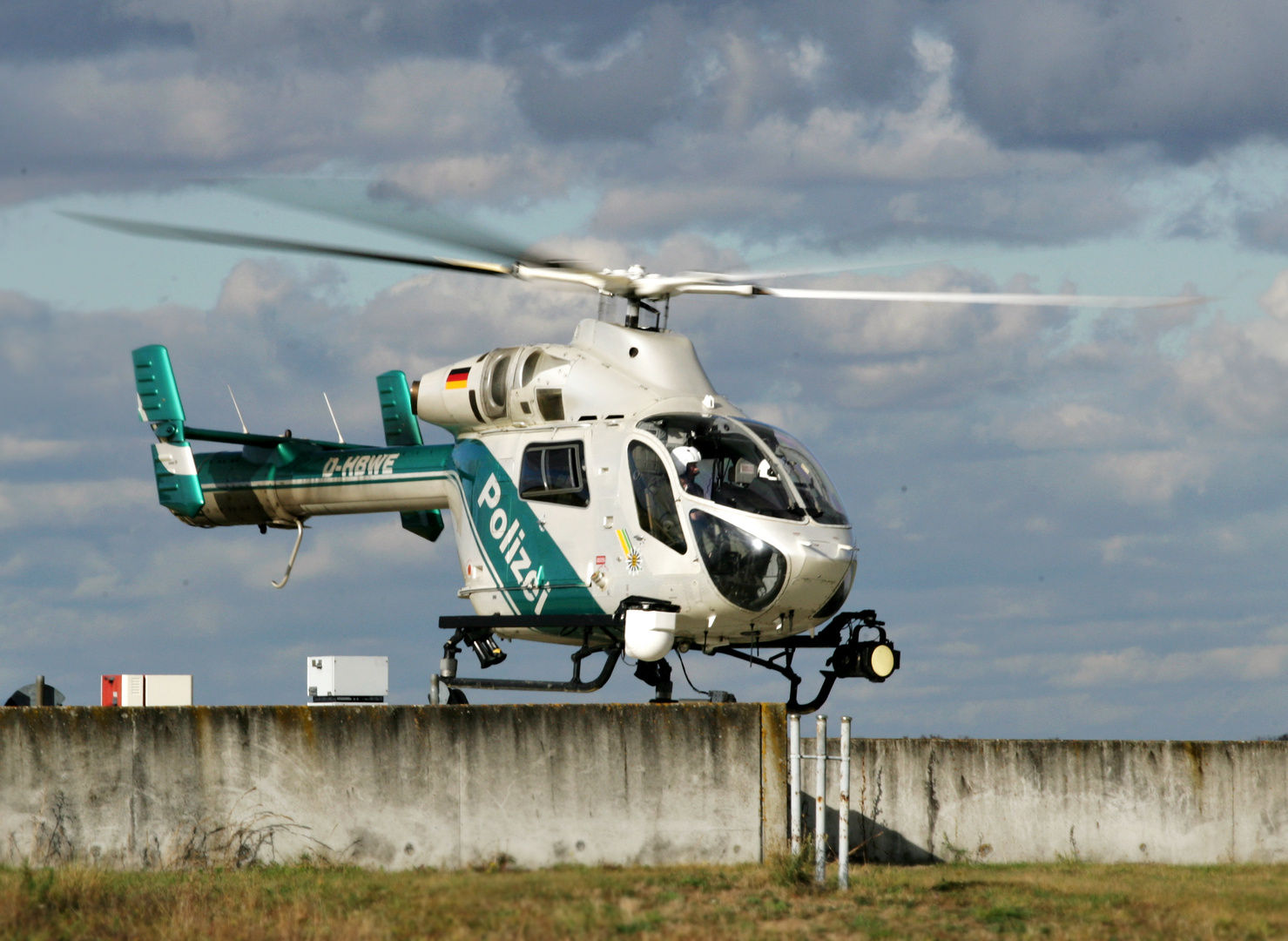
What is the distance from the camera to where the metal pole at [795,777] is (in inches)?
500

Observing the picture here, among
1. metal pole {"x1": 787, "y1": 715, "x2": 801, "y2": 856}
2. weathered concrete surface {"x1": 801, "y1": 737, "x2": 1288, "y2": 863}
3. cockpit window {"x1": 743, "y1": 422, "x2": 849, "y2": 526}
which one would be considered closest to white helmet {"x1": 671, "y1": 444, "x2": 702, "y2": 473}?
cockpit window {"x1": 743, "y1": 422, "x2": 849, "y2": 526}

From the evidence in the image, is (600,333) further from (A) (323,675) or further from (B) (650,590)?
(A) (323,675)

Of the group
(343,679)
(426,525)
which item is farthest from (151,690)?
(426,525)

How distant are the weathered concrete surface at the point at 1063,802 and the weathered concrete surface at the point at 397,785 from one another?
2365 mm

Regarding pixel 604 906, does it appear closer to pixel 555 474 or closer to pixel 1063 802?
pixel 1063 802

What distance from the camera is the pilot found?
17.6 meters

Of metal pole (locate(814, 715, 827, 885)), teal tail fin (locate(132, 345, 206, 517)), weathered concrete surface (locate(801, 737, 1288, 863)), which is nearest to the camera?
metal pole (locate(814, 715, 827, 885))

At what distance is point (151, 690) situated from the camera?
18.1 meters

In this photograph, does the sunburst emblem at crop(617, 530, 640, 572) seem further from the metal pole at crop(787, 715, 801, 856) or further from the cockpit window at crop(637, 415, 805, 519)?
the metal pole at crop(787, 715, 801, 856)

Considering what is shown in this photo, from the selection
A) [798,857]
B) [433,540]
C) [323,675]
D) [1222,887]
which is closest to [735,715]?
[798,857]

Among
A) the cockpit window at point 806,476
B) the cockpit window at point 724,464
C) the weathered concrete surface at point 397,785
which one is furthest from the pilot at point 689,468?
the weathered concrete surface at point 397,785

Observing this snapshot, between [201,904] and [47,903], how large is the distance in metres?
1.08

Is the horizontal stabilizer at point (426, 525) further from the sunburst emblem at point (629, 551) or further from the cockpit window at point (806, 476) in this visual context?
the cockpit window at point (806, 476)

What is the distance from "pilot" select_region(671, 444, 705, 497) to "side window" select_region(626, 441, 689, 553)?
0.57ft
